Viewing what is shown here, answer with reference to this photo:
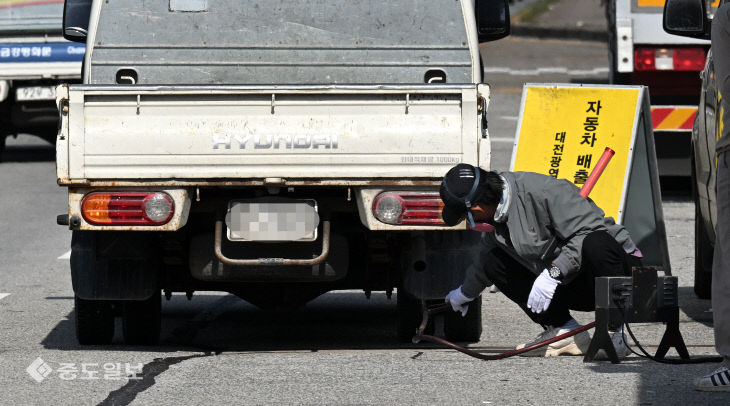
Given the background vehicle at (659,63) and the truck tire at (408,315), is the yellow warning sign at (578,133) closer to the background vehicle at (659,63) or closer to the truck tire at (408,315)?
the truck tire at (408,315)

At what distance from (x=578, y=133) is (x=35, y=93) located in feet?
31.3

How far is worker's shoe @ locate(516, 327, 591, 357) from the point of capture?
7.05 metres

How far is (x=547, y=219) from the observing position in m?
6.82

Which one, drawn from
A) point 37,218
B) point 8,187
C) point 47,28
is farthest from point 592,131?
point 47,28

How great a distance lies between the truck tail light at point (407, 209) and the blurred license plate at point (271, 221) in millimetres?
344

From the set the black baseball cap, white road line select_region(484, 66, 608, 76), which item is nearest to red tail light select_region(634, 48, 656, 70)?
the black baseball cap

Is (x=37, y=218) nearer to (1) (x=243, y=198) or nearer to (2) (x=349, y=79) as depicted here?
(2) (x=349, y=79)

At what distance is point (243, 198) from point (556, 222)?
59.5 inches

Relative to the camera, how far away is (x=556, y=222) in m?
6.77

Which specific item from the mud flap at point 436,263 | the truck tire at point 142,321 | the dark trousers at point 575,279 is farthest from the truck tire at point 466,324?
the truck tire at point 142,321

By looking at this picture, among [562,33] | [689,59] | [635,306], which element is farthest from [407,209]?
[562,33]

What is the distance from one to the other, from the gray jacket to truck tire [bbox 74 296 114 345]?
83.6 inches

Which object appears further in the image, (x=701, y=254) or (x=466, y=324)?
(x=701, y=254)

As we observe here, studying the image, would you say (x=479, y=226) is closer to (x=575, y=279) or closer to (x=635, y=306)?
(x=575, y=279)
